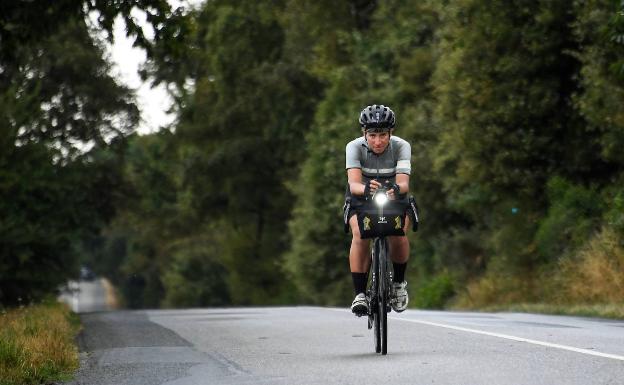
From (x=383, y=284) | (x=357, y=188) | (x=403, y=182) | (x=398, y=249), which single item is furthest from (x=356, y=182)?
(x=383, y=284)

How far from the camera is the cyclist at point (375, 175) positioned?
1182cm

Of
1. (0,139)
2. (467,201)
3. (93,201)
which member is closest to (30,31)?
(0,139)

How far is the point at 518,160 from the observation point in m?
29.4

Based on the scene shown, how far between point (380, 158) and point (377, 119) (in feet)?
1.31

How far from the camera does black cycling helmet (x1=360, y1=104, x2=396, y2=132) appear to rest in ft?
39.1

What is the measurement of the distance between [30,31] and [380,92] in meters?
25.1

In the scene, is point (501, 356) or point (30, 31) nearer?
point (501, 356)

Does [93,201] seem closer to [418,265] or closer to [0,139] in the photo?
[418,265]

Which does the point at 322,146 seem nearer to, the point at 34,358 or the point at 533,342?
the point at 533,342

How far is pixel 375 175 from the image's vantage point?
39.8 feet

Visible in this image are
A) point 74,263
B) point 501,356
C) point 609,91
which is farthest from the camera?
point 74,263

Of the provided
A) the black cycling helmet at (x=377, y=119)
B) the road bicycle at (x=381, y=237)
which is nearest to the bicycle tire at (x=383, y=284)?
the road bicycle at (x=381, y=237)

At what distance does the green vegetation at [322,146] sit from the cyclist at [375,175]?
6.73 metres

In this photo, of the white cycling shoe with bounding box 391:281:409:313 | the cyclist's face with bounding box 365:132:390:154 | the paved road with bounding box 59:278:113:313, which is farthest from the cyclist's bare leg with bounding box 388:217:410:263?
the paved road with bounding box 59:278:113:313
